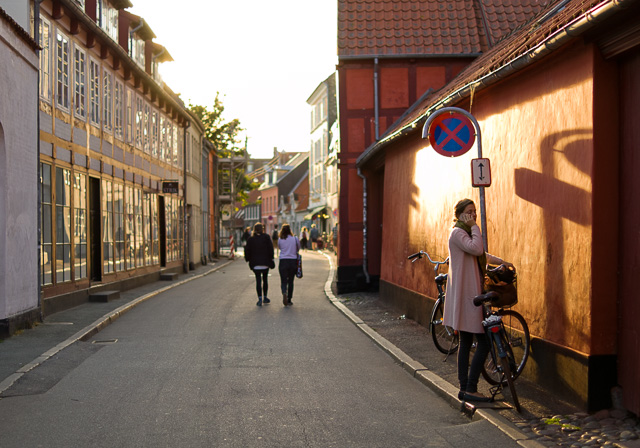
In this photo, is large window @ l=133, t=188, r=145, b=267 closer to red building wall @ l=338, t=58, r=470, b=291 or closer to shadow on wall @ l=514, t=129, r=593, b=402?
red building wall @ l=338, t=58, r=470, b=291

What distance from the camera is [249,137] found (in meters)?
50.9

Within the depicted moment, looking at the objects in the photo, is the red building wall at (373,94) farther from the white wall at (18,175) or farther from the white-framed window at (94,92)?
the white wall at (18,175)

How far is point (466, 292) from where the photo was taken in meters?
7.13

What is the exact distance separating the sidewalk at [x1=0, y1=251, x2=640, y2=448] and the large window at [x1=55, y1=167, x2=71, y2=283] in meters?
0.81

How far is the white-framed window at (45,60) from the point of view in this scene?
49.0ft

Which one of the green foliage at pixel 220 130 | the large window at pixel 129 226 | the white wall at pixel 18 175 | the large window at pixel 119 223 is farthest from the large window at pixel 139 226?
the green foliage at pixel 220 130

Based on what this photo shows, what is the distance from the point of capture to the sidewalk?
19.5 ft

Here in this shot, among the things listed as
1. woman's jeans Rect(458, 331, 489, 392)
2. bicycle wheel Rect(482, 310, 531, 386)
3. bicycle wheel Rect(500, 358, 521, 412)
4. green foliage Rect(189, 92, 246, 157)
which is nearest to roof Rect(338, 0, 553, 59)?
bicycle wheel Rect(482, 310, 531, 386)

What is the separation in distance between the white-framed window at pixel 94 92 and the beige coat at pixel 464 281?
13.3m

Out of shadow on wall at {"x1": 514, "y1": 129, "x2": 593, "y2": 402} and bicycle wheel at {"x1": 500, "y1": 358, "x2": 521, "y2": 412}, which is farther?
shadow on wall at {"x1": 514, "y1": 129, "x2": 593, "y2": 402}

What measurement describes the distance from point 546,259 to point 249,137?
44.2 m

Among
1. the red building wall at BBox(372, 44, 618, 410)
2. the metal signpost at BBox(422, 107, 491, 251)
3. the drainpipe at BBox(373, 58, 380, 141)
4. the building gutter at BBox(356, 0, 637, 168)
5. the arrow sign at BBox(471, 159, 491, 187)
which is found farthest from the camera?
the drainpipe at BBox(373, 58, 380, 141)

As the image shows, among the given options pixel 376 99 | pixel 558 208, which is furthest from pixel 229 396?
pixel 376 99

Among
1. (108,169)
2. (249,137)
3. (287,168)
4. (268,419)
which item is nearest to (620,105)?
(268,419)
